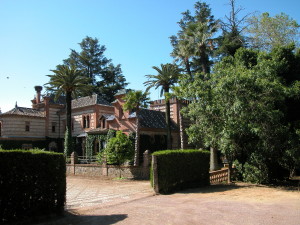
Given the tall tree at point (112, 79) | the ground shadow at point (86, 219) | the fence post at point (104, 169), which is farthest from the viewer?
the tall tree at point (112, 79)

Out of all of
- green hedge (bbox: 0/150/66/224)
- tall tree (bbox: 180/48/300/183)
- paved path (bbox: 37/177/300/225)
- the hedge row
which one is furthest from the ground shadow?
the hedge row

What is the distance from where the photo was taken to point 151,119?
34906mm

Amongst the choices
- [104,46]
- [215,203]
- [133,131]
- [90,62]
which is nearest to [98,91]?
[90,62]

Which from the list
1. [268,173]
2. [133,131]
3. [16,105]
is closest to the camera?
[268,173]

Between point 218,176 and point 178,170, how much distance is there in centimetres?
525

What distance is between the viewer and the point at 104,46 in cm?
6328

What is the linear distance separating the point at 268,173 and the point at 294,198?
17.0ft

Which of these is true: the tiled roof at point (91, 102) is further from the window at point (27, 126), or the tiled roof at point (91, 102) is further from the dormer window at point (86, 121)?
the window at point (27, 126)

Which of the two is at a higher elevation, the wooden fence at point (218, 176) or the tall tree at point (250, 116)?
the tall tree at point (250, 116)

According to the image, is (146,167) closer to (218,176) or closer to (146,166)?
(146,166)

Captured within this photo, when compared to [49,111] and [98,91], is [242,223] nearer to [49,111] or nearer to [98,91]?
[49,111]

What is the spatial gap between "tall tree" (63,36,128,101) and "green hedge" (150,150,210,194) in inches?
1676

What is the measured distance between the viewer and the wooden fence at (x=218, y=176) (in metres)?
20.3

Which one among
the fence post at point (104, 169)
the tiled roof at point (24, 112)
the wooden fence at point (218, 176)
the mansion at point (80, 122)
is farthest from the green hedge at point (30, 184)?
the tiled roof at point (24, 112)
